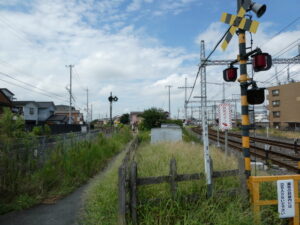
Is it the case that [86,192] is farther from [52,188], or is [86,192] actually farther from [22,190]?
[22,190]

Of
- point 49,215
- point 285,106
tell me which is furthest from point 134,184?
point 285,106

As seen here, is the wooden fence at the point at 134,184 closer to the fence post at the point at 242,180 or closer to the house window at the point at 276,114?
the fence post at the point at 242,180

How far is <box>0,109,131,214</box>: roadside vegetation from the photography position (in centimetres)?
561

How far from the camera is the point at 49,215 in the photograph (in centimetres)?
504

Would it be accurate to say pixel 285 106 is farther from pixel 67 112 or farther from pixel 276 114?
pixel 67 112

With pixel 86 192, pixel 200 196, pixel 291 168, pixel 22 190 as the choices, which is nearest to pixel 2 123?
pixel 22 190

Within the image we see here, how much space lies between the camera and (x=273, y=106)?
52.8m

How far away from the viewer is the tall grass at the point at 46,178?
18.4ft

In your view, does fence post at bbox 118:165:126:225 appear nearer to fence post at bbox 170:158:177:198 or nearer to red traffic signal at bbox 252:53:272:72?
fence post at bbox 170:158:177:198

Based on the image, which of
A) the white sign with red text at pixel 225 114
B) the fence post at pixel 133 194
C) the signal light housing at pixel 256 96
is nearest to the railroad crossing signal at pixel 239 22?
the signal light housing at pixel 256 96

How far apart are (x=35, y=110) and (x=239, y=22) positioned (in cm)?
5228

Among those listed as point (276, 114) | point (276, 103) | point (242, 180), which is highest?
point (276, 103)

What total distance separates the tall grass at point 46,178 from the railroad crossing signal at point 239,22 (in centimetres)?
589

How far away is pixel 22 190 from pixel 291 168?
9.64 meters
